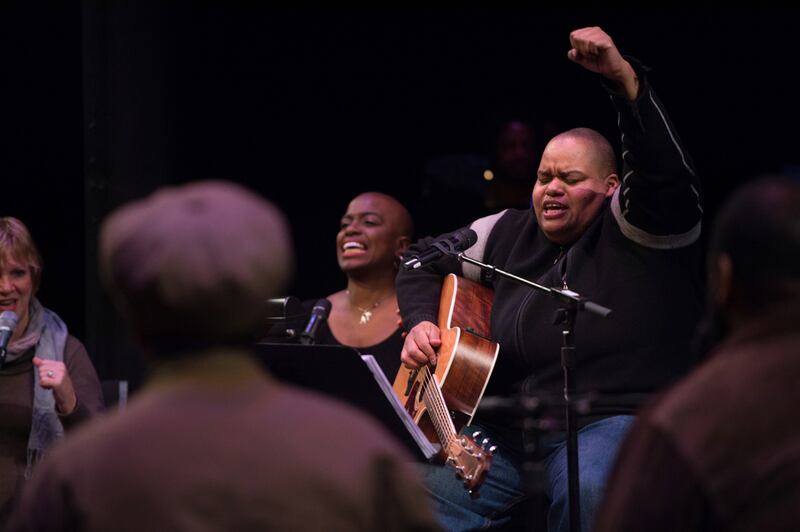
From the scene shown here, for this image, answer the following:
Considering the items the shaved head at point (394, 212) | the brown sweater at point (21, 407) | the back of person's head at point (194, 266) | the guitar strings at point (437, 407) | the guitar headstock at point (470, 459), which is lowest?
the brown sweater at point (21, 407)

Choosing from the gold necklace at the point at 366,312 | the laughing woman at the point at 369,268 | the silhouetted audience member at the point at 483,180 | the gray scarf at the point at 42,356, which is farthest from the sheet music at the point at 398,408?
the silhouetted audience member at the point at 483,180

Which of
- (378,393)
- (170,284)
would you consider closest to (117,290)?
(170,284)

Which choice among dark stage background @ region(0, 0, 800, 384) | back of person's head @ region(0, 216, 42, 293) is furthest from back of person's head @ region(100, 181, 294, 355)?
dark stage background @ region(0, 0, 800, 384)

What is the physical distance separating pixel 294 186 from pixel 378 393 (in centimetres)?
322

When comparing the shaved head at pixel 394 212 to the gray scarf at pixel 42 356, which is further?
the shaved head at pixel 394 212

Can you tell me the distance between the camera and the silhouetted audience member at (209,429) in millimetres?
1619

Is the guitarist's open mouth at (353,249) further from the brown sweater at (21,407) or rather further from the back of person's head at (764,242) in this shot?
the back of person's head at (764,242)

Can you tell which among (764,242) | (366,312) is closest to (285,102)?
(366,312)

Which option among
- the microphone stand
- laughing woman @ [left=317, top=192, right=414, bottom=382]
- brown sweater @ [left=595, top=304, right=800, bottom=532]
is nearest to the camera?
brown sweater @ [left=595, top=304, right=800, bottom=532]

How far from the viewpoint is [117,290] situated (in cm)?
175

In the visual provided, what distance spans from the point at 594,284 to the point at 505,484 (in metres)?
0.82

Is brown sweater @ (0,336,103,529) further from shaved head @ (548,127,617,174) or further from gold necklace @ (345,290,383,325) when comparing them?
shaved head @ (548,127,617,174)

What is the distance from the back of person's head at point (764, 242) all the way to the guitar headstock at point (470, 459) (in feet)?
7.24

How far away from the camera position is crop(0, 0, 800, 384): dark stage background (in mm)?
6012
